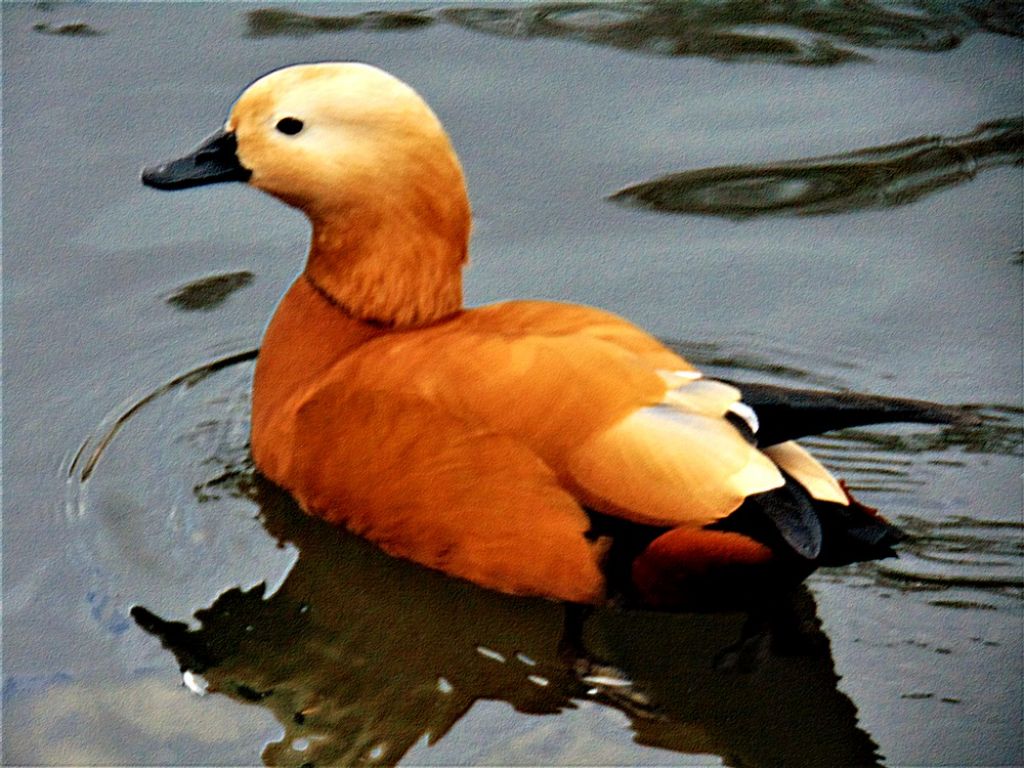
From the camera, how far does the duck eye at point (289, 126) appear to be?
10.8ft

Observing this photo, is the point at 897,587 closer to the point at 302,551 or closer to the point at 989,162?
the point at 302,551

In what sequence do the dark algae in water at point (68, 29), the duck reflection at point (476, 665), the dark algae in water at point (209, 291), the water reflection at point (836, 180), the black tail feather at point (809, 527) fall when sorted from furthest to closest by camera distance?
the dark algae in water at point (68, 29) < the water reflection at point (836, 180) < the dark algae in water at point (209, 291) < the duck reflection at point (476, 665) < the black tail feather at point (809, 527)

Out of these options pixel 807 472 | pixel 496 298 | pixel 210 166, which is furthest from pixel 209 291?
pixel 807 472

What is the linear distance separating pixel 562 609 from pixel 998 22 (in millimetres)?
3531

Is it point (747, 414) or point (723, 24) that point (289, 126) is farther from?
point (723, 24)

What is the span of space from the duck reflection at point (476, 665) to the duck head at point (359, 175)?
58 centimetres

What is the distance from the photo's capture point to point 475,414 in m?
3.04

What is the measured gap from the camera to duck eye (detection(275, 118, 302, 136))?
3.29m

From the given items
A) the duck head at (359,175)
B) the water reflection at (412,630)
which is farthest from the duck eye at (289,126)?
the water reflection at (412,630)

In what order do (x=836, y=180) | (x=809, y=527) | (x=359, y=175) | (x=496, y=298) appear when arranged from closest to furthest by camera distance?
(x=809, y=527) < (x=359, y=175) < (x=496, y=298) < (x=836, y=180)

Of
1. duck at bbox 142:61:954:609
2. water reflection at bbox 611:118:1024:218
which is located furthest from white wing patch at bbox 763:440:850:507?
water reflection at bbox 611:118:1024:218

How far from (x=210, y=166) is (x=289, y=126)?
21 centimetres

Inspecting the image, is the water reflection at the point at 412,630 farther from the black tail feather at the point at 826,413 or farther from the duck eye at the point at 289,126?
the duck eye at the point at 289,126

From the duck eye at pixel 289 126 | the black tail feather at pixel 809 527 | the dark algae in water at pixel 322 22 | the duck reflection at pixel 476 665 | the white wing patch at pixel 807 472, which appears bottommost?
the duck reflection at pixel 476 665
